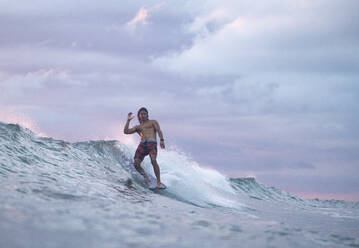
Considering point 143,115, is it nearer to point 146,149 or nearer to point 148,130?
point 148,130

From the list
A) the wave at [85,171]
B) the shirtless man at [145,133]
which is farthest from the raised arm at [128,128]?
the wave at [85,171]

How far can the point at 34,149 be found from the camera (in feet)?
36.1

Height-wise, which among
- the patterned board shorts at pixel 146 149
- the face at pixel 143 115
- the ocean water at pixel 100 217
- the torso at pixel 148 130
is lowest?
the ocean water at pixel 100 217

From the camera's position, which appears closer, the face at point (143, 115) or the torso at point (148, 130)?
the torso at point (148, 130)

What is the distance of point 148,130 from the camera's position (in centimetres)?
1029

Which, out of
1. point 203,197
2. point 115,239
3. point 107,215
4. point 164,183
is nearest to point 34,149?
point 164,183

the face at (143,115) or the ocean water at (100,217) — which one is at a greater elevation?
the face at (143,115)

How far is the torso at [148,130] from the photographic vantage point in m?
10.2

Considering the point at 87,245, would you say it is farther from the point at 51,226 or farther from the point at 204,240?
the point at 204,240

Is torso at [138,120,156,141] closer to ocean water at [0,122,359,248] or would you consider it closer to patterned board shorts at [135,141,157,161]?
patterned board shorts at [135,141,157,161]

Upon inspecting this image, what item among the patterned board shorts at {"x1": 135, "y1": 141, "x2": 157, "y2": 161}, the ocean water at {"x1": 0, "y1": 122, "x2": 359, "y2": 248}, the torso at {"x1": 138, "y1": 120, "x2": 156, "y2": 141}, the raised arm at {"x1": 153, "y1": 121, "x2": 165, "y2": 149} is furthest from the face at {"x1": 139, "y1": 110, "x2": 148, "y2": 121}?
the ocean water at {"x1": 0, "y1": 122, "x2": 359, "y2": 248}

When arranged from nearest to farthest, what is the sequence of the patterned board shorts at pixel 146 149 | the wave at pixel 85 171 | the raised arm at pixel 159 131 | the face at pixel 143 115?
the wave at pixel 85 171 < the raised arm at pixel 159 131 < the patterned board shorts at pixel 146 149 < the face at pixel 143 115

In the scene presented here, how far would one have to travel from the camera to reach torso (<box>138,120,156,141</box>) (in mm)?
10250

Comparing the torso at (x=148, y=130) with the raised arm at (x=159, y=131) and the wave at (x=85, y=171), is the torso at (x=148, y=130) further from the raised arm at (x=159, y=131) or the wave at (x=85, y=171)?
the wave at (x=85, y=171)
